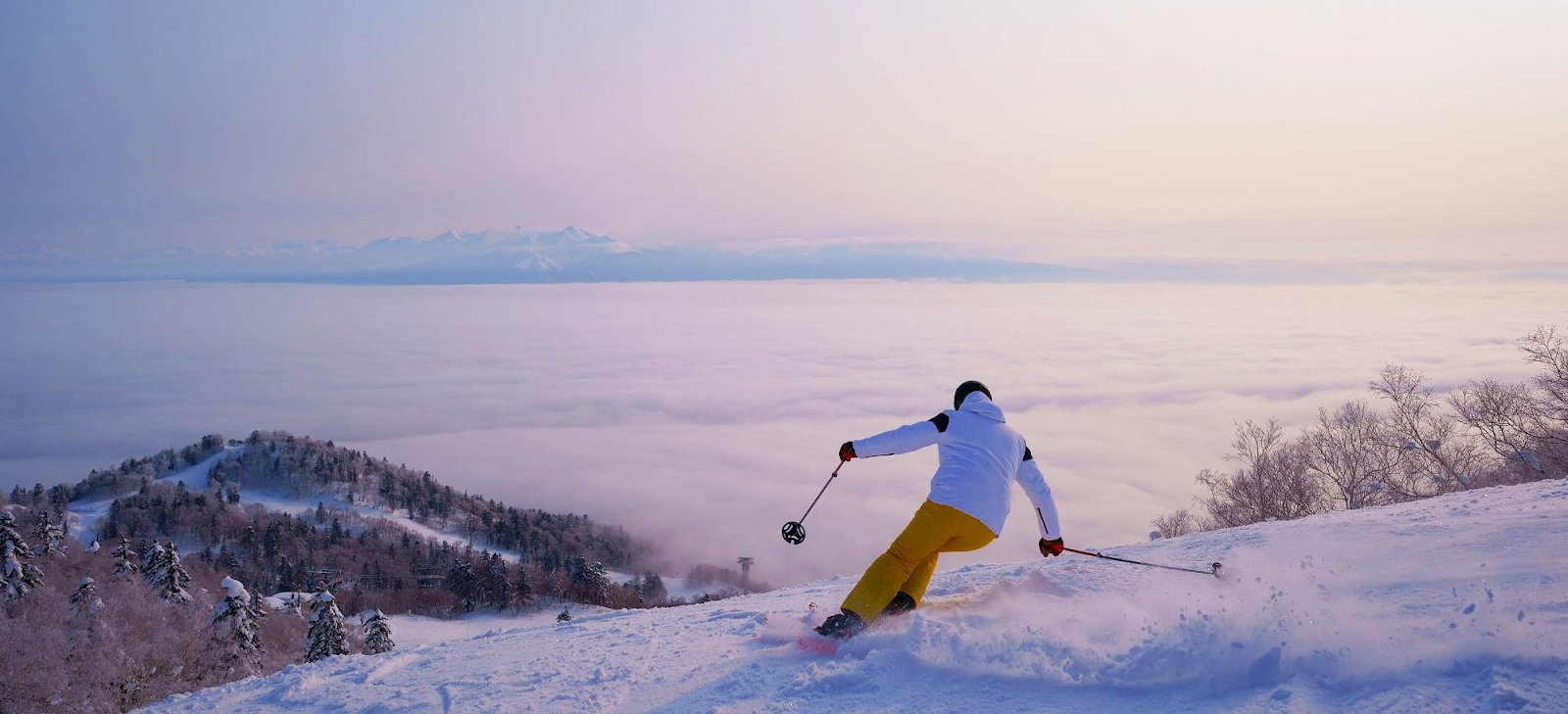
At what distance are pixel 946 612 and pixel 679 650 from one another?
2.01 m

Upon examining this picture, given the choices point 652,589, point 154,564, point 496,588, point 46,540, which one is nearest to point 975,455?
point 154,564

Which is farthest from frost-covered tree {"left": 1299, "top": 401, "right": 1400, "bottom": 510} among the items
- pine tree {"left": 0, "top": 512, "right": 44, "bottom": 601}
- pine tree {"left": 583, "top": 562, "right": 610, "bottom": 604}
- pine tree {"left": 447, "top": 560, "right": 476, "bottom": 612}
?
pine tree {"left": 447, "top": 560, "right": 476, "bottom": 612}

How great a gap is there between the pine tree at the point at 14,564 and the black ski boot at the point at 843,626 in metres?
30.4

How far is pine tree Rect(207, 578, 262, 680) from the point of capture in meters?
18.6

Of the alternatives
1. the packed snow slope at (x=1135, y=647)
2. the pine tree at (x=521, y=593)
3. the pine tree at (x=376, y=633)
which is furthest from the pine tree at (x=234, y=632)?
the pine tree at (x=521, y=593)

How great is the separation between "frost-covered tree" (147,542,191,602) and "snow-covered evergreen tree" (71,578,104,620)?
20.5ft

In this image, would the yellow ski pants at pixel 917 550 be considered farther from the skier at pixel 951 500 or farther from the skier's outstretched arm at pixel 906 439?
the skier's outstretched arm at pixel 906 439

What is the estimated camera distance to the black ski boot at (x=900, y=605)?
18.2 feet

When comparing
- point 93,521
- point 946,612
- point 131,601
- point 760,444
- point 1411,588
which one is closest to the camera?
point 1411,588

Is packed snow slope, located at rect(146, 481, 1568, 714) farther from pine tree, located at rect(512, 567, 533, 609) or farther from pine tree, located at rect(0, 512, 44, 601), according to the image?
pine tree, located at rect(512, 567, 533, 609)

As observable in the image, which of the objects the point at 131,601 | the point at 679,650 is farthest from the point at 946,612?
the point at 131,601

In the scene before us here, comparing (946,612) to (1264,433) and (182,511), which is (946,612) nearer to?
(1264,433)

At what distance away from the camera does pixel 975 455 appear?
586 centimetres

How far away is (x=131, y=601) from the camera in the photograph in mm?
23031
